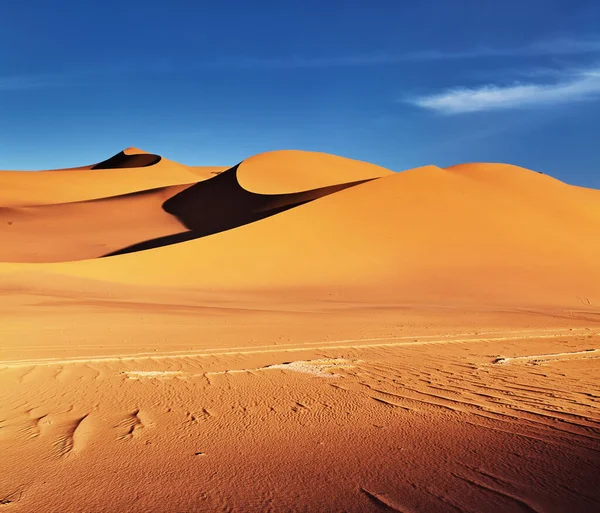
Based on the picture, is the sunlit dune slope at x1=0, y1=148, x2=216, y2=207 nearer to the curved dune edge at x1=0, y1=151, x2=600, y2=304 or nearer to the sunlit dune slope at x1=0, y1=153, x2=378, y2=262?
the sunlit dune slope at x1=0, y1=153, x2=378, y2=262

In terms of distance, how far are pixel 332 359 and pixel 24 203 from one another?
42.3 m

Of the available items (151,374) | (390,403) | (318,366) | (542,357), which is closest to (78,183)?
(151,374)

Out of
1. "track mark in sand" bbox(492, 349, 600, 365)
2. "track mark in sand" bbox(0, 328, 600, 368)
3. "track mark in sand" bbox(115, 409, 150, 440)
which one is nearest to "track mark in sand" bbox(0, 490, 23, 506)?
"track mark in sand" bbox(115, 409, 150, 440)

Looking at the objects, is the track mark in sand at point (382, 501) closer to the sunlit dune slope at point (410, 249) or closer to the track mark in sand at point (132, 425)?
the track mark in sand at point (132, 425)

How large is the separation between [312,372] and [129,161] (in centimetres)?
7696

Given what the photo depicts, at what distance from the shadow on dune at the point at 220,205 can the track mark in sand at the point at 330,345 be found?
19.8m

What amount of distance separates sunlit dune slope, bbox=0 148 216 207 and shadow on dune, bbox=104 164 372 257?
12.5 meters

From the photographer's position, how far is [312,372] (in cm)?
592

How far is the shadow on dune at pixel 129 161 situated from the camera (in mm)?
72250

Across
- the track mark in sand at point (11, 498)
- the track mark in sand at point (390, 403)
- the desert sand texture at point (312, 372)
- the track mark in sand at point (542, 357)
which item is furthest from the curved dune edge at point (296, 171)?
the track mark in sand at point (11, 498)

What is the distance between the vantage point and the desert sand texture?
115 inches

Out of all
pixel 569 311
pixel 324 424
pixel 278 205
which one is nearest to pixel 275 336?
pixel 324 424

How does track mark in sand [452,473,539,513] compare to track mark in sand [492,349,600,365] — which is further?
track mark in sand [492,349,600,365]

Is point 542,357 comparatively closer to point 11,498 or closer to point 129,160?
point 11,498
